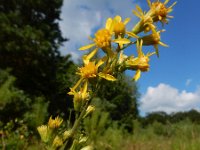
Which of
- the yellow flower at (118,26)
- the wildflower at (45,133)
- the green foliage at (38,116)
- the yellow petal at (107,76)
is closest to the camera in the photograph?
the yellow petal at (107,76)

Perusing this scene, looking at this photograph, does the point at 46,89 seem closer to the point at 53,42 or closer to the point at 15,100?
the point at 53,42

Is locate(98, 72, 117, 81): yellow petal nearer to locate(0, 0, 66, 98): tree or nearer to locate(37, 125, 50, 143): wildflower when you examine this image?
locate(37, 125, 50, 143): wildflower

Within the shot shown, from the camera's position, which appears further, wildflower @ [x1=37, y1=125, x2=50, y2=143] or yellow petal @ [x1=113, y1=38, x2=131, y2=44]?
wildflower @ [x1=37, y1=125, x2=50, y2=143]

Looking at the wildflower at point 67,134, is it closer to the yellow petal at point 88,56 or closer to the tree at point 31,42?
the yellow petal at point 88,56

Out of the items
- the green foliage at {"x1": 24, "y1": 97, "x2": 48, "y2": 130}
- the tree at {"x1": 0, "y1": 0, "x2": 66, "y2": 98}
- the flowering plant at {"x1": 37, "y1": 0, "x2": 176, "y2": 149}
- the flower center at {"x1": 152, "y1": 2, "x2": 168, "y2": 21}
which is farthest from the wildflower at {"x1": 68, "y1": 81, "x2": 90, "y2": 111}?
the tree at {"x1": 0, "y1": 0, "x2": 66, "y2": 98}

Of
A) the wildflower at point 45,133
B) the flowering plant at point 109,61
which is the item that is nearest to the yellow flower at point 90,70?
the flowering plant at point 109,61

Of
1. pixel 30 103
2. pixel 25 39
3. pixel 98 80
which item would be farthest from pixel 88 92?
pixel 25 39

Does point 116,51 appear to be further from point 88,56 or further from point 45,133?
point 45,133

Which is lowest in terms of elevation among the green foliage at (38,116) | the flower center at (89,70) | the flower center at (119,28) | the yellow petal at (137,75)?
the flower center at (89,70)

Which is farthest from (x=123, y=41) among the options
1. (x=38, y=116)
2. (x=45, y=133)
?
(x=38, y=116)

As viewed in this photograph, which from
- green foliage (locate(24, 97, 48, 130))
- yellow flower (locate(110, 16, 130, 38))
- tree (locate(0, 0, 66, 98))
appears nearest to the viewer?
yellow flower (locate(110, 16, 130, 38))
